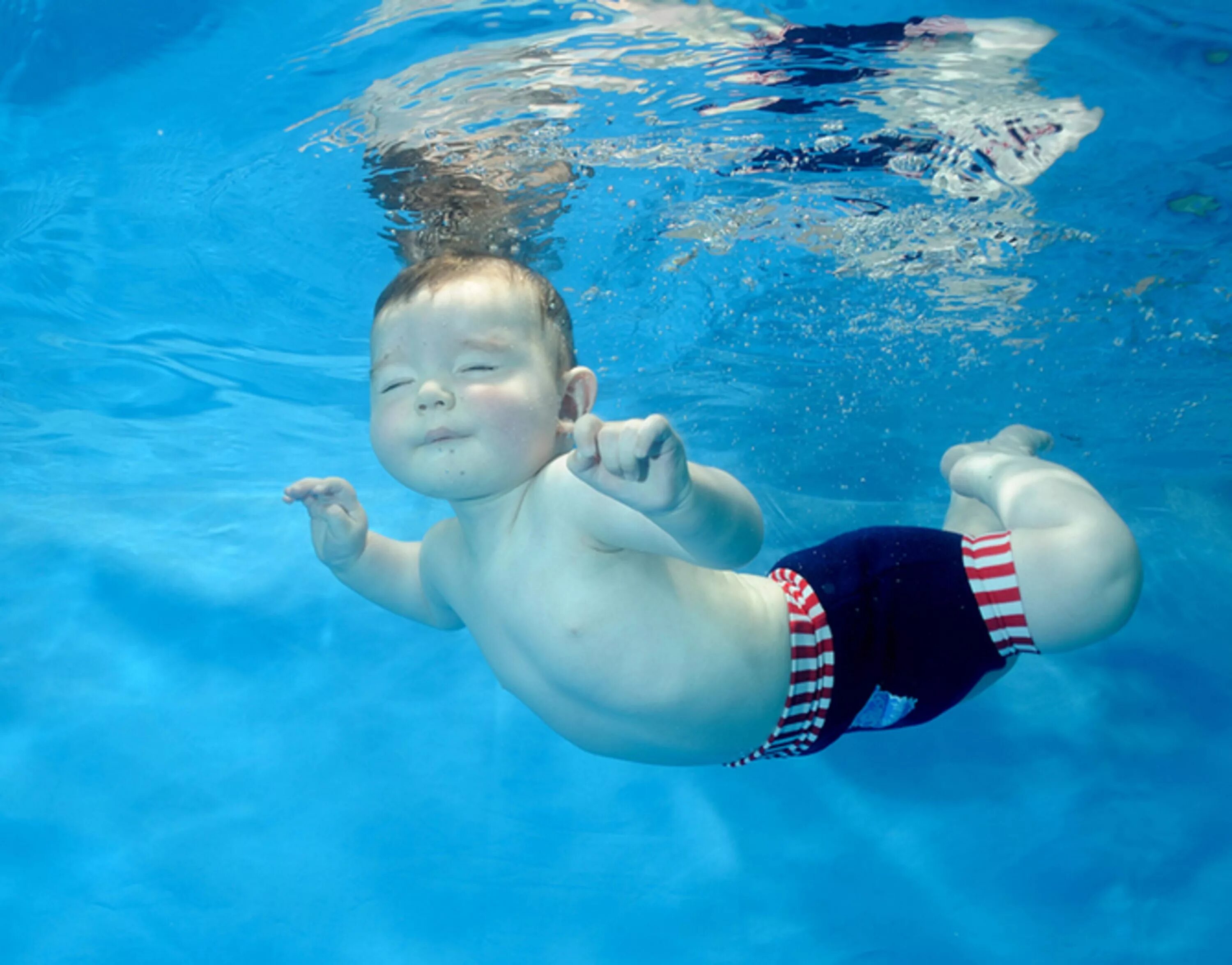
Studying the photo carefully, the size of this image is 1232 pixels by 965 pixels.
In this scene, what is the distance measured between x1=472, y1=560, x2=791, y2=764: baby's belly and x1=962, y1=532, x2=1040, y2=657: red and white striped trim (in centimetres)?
86

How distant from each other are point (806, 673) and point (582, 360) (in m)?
6.04

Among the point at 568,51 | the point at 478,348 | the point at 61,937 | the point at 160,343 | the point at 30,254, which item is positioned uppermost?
the point at 568,51

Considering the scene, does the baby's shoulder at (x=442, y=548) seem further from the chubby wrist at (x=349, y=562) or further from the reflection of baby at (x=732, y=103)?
the reflection of baby at (x=732, y=103)

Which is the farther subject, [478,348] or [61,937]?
[61,937]

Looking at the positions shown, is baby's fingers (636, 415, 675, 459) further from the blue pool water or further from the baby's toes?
the baby's toes

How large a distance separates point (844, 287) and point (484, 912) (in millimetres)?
6011

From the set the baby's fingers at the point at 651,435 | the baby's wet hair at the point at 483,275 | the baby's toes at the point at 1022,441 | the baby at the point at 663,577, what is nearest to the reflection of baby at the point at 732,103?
the baby's wet hair at the point at 483,275

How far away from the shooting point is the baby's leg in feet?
9.94

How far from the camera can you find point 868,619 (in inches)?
138

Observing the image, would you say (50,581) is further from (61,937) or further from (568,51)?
(568,51)

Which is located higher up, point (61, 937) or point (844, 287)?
point (844, 287)

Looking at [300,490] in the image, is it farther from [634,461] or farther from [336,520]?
[634,461]

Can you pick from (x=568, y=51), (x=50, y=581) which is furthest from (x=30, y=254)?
(x=568, y=51)

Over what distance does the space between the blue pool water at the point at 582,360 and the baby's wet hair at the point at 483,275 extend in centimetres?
147
